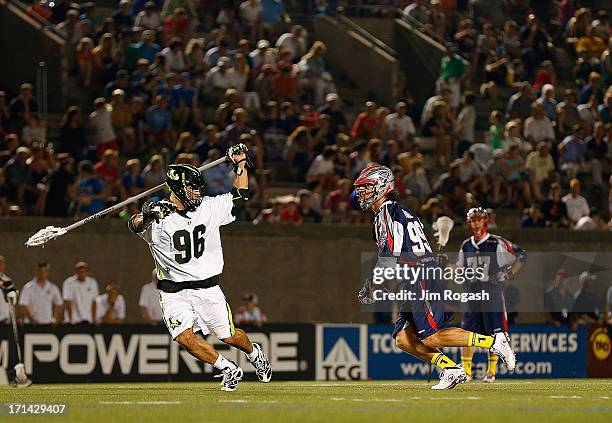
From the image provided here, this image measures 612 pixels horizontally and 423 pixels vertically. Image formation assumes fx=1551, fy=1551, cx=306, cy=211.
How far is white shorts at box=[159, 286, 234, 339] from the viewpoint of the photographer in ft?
51.7

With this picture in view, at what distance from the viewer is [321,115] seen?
91.5 feet

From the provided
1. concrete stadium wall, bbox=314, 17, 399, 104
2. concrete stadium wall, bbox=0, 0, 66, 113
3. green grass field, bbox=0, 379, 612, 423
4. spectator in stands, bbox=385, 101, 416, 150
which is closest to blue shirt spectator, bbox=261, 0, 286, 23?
concrete stadium wall, bbox=314, 17, 399, 104

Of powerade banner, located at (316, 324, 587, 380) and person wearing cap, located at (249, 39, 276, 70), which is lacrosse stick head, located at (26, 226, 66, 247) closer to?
powerade banner, located at (316, 324, 587, 380)

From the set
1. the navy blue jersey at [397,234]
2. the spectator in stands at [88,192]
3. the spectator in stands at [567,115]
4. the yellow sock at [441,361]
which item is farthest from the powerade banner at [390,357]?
the navy blue jersey at [397,234]

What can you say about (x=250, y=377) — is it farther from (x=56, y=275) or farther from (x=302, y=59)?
(x=302, y=59)

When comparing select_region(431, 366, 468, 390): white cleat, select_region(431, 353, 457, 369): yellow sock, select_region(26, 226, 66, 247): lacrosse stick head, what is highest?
select_region(26, 226, 66, 247): lacrosse stick head

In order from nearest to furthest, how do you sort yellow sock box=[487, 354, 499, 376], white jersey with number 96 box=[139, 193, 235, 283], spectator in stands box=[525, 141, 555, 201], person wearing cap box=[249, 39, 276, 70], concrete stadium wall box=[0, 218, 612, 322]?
white jersey with number 96 box=[139, 193, 235, 283] → yellow sock box=[487, 354, 499, 376] → concrete stadium wall box=[0, 218, 612, 322] → spectator in stands box=[525, 141, 555, 201] → person wearing cap box=[249, 39, 276, 70]

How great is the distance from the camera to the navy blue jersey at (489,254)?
20.4 meters

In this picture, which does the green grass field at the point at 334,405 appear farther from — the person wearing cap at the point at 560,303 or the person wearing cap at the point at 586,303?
the person wearing cap at the point at 560,303

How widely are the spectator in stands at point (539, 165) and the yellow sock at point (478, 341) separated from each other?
12.5 metres

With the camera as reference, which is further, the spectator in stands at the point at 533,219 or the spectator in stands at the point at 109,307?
the spectator in stands at the point at 533,219

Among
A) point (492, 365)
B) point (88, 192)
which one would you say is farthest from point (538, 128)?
point (492, 365)

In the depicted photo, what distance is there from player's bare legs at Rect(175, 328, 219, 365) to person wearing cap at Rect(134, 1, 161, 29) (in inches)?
553

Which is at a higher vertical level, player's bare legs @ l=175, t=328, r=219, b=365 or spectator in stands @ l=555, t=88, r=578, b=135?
spectator in stands @ l=555, t=88, r=578, b=135
